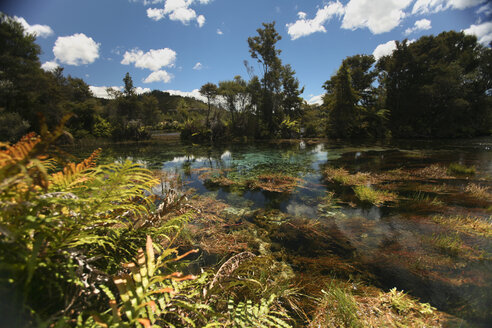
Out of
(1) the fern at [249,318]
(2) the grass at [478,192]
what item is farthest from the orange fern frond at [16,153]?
(2) the grass at [478,192]

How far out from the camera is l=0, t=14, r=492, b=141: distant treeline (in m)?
18.4

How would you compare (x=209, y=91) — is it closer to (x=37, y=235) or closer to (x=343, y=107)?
(x=343, y=107)

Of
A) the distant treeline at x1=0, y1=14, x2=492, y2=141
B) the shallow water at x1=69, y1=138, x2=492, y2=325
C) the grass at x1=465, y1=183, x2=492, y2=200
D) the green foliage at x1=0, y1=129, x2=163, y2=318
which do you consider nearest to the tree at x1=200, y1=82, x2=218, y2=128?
the distant treeline at x1=0, y1=14, x2=492, y2=141

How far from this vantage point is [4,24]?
14000 millimetres

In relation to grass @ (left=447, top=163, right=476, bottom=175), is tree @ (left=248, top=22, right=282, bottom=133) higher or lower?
higher

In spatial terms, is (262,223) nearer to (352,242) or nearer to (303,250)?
(303,250)

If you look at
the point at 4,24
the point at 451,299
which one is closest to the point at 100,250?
the point at 451,299

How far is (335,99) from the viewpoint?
755 inches

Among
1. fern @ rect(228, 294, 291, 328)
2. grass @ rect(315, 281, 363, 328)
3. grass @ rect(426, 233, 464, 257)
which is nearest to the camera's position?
fern @ rect(228, 294, 291, 328)

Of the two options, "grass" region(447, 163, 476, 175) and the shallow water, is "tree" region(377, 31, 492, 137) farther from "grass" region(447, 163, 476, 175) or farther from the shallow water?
the shallow water

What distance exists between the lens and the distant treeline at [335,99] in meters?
18.4

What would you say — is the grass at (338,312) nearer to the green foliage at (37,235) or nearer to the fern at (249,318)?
the fern at (249,318)

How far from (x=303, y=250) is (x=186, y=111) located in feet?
80.1

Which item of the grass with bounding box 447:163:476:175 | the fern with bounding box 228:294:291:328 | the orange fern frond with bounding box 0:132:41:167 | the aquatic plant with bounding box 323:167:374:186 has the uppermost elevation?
the orange fern frond with bounding box 0:132:41:167
